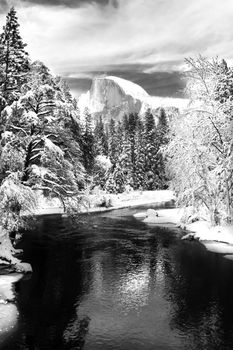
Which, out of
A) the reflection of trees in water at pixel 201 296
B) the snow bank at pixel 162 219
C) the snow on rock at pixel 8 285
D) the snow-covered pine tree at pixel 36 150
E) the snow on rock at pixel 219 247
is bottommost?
the reflection of trees in water at pixel 201 296

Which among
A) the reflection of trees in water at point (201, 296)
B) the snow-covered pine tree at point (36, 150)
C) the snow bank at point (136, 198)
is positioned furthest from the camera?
the snow bank at point (136, 198)

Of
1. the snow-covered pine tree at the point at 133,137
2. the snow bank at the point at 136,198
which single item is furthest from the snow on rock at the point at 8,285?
the snow-covered pine tree at the point at 133,137

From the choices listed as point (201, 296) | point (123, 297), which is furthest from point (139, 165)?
point (123, 297)

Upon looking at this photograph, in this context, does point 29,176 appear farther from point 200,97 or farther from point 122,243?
point 200,97

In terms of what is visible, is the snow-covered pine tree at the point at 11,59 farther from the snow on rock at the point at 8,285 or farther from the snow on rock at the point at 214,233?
the snow on rock at the point at 214,233

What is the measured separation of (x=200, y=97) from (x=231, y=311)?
843 inches

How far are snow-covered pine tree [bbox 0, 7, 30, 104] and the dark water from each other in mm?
11716

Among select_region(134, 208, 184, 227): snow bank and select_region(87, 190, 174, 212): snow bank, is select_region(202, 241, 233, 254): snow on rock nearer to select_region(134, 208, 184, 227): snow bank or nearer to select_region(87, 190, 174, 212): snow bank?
select_region(134, 208, 184, 227): snow bank

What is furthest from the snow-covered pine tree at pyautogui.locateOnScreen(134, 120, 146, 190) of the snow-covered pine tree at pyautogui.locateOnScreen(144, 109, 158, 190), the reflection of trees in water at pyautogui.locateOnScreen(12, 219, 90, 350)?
the reflection of trees in water at pyautogui.locateOnScreen(12, 219, 90, 350)

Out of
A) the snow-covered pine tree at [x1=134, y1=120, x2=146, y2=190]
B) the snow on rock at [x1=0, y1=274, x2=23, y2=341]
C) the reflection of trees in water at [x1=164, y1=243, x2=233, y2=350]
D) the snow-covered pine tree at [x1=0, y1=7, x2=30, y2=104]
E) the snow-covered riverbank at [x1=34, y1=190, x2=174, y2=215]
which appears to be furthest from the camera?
the snow-covered pine tree at [x1=134, y1=120, x2=146, y2=190]

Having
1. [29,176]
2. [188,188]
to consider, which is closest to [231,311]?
[29,176]

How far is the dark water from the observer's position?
1529 cm

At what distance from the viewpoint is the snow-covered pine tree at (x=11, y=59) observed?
2822 centimetres

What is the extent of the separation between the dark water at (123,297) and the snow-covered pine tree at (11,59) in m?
11.7
